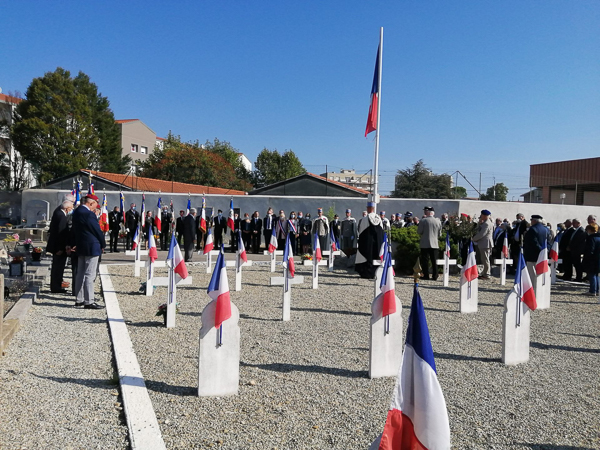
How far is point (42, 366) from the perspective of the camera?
5.75m

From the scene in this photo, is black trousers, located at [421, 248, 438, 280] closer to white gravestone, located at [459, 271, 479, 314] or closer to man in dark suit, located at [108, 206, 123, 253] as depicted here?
white gravestone, located at [459, 271, 479, 314]

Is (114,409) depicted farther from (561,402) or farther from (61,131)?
(61,131)

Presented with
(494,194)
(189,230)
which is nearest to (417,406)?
(189,230)

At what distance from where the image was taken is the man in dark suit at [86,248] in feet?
29.6

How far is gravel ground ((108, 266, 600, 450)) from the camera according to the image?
420 cm

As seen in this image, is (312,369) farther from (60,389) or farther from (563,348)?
(563,348)

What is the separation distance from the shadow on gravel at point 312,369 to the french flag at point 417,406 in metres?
2.98

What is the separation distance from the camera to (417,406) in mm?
2807

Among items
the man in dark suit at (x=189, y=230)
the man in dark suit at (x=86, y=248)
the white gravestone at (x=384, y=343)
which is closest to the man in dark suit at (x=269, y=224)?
the man in dark suit at (x=189, y=230)

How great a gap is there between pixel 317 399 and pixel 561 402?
2388 mm

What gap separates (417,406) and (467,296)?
24.1ft

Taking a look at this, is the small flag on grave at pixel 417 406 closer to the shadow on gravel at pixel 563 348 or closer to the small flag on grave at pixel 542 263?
the shadow on gravel at pixel 563 348

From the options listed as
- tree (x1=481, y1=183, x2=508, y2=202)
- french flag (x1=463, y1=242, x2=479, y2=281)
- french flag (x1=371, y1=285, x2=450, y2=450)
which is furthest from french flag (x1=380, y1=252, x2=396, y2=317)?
tree (x1=481, y1=183, x2=508, y2=202)

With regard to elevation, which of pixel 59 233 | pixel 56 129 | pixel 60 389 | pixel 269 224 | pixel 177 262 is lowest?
pixel 60 389
